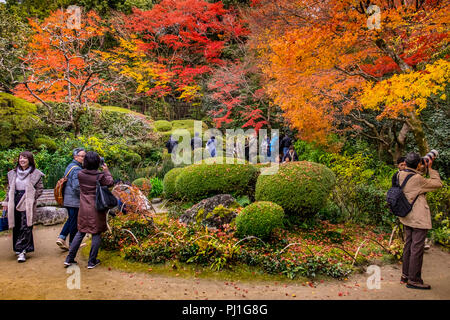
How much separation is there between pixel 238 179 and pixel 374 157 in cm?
616

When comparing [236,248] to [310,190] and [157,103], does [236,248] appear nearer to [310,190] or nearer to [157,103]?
[310,190]

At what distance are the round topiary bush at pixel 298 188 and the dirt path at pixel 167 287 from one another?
1.66m

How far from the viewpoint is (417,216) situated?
3.52 m

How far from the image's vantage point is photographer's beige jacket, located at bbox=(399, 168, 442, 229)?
3.50m

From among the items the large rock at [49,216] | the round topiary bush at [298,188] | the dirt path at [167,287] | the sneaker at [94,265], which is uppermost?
the round topiary bush at [298,188]

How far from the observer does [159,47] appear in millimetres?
17016

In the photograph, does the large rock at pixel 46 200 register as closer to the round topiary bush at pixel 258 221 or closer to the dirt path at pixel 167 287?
the dirt path at pixel 167 287

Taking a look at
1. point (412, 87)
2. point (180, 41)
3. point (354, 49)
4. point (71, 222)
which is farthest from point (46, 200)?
point (180, 41)

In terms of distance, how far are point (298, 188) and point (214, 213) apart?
65.4 inches

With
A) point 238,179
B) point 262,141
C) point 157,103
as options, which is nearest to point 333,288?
point 238,179

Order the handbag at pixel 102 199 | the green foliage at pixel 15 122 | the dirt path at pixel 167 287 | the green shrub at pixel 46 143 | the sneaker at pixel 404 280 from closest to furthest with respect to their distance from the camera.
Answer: the dirt path at pixel 167 287
the sneaker at pixel 404 280
the handbag at pixel 102 199
the green foliage at pixel 15 122
the green shrub at pixel 46 143

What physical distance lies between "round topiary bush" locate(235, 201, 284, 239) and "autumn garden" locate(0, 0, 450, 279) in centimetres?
2

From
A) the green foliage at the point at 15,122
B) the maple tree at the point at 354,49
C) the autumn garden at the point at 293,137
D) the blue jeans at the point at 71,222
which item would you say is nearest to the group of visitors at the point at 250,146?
→ the autumn garden at the point at 293,137

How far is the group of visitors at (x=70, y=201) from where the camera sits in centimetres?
395
